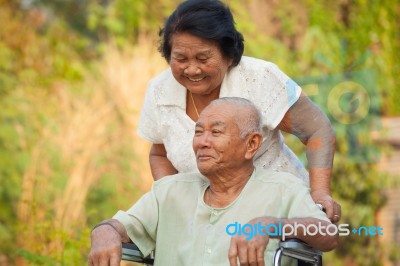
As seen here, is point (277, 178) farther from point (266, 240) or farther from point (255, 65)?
point (255, 65)

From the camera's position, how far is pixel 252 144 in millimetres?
3613

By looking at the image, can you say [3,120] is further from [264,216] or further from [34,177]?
[264,216]

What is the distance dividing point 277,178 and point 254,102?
1.46 ft

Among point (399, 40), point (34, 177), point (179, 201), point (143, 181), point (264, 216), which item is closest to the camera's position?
point (264, 216)

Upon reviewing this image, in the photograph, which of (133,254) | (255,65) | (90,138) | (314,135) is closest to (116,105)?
(90,138)

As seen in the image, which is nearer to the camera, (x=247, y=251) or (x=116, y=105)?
(x=247, y=251)

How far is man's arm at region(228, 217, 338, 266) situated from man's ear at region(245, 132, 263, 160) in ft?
1.13

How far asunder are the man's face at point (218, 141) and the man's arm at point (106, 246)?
0.38 meters

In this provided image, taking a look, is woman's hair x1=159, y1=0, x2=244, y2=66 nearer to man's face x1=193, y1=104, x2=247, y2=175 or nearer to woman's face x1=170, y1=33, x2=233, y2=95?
woman's face x1=170, y1=33, x2=233, y2=95

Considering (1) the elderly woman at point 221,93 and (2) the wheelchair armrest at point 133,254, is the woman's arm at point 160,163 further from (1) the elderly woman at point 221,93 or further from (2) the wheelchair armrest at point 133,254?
(2) the wheelchair armrest at point 133,254

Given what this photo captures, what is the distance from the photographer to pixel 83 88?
942cm

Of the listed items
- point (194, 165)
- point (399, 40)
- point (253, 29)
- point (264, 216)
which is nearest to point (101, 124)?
point (253, 29)

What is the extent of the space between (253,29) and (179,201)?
5.82 metres

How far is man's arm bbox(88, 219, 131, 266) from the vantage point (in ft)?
11.1
